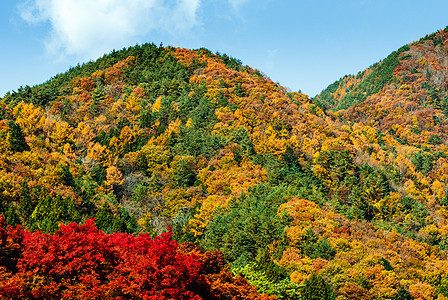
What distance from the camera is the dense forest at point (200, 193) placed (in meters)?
25.7

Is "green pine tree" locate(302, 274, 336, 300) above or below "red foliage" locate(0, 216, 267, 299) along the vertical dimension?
below

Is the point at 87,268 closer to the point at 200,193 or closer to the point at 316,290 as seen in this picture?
the point at 316,290

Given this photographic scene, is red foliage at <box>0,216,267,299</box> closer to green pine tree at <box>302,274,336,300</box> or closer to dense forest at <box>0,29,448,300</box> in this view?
A: dense forest at <box>0,29,448,300</box>

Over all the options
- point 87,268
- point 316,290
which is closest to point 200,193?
point 316,290

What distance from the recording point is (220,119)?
92.4 m

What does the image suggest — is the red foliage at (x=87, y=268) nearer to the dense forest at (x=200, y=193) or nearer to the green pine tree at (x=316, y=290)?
the dense forest at (x=200, y=193)

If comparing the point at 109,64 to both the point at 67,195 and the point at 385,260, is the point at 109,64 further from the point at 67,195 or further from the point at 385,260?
the point at 385,260

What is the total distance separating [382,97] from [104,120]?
375 feet

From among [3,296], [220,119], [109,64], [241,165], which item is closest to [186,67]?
[109,64]

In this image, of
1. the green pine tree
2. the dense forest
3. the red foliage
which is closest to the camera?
the red foliage

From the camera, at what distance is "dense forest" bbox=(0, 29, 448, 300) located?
25.7 meters

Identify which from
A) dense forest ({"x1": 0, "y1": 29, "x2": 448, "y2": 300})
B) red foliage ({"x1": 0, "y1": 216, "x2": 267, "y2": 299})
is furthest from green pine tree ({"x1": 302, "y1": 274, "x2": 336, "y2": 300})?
red foliage ({"x1": 0, "y1": 216, "x2": 267, "y2": 299})

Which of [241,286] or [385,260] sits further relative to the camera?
Result: [385,260]

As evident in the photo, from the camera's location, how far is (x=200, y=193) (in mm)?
74500
